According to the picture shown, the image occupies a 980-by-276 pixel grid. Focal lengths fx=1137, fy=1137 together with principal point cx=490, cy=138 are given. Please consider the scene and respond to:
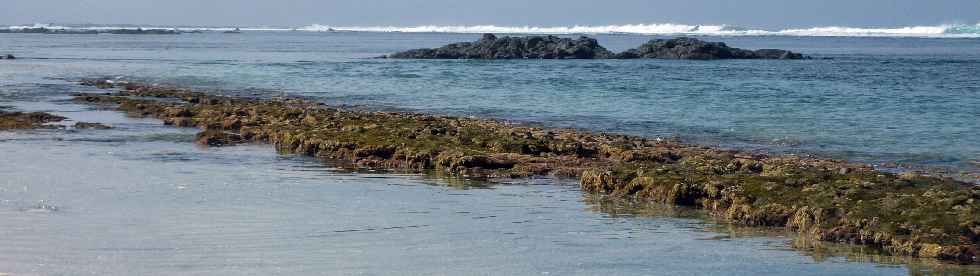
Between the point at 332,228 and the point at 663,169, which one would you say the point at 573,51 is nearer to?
the point at 663,169

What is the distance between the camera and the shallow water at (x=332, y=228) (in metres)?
10.2

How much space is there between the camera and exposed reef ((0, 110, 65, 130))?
2286cm

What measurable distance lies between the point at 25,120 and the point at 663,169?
14613mm

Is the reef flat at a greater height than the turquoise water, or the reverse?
the reef flat

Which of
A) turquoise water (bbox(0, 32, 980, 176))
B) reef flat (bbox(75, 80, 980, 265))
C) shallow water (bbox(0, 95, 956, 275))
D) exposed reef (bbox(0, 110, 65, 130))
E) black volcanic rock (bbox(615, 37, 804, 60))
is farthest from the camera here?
black volcanic rock (bbox(615, 37, 804, 60))

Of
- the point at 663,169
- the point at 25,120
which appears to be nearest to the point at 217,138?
the point at 25,120

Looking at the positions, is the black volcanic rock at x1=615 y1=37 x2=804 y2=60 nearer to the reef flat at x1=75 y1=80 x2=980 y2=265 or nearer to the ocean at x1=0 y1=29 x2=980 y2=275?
the ocean at x1=0 y1=29 x2=980 y2=275

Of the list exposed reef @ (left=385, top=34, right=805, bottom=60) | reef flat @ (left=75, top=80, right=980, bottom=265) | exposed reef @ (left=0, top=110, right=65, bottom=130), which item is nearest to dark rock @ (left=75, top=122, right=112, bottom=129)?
exposed reef @ (left=0, top=110, right=65, bottom=130)

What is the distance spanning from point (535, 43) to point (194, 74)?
116 ft

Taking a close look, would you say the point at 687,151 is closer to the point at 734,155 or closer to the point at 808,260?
the point at 734,155

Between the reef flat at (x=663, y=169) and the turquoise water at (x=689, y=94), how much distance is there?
3.48m

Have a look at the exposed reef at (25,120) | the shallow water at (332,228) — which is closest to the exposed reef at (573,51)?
the exposed reef at (25,120)

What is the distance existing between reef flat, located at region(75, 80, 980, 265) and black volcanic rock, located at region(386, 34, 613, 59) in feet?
170

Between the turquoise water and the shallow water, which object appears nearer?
the shallow water
